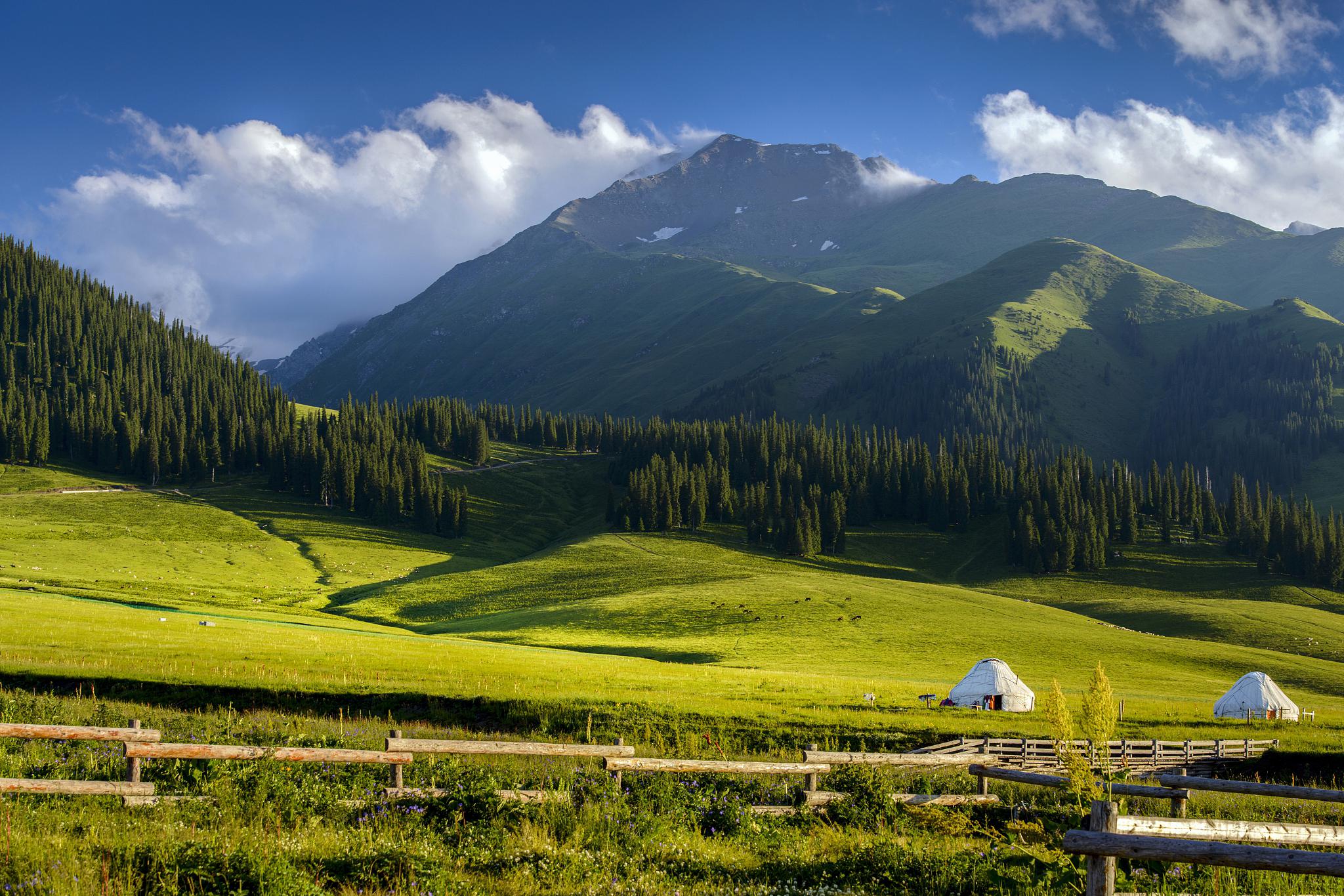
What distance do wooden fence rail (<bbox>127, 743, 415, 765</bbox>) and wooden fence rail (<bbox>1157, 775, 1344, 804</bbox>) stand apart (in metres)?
15.4

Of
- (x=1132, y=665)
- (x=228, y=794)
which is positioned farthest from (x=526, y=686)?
(x=1132, y=665)

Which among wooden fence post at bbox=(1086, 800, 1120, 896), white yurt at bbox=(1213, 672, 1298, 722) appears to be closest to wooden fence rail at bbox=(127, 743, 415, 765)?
wooden fence post at bbox=(1086, 800, 1120, 896)

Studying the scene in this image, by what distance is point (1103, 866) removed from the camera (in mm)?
10508

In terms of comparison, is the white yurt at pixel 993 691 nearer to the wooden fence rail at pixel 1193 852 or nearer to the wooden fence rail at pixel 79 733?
the wooden fence rail at pixel 79 733

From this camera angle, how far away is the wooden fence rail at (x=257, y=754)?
17.5m

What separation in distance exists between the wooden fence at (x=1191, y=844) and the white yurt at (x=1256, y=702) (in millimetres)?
54910

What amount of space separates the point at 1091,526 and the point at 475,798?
17796 cm

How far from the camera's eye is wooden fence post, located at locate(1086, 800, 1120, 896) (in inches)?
414

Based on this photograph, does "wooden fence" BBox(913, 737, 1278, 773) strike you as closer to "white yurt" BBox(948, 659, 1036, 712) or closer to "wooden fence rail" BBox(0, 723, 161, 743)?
"white yurt" BBox(948, 659, 1036, 712)

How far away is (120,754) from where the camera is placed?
823 inches

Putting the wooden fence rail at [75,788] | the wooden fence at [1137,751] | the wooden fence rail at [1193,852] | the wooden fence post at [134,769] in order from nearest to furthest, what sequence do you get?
the wooden fence rail at [1193,852], the wooden fence rail at [75,788], the wooden fence post at [134,769], the wooden fence at [1137,751]

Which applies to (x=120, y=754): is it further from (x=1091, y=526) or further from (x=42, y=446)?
(x=42, y=446)

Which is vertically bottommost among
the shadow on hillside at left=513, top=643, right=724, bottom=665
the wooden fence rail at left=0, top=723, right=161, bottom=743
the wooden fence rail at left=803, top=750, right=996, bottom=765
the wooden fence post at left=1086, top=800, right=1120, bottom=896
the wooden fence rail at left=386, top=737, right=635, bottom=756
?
the shadow on hillside at left=513, top=643, right=724, bottom=665

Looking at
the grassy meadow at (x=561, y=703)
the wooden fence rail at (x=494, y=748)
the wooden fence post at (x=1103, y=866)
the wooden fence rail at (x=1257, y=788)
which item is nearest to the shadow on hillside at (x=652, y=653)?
the grassy meadow at (x=561, y=703)
